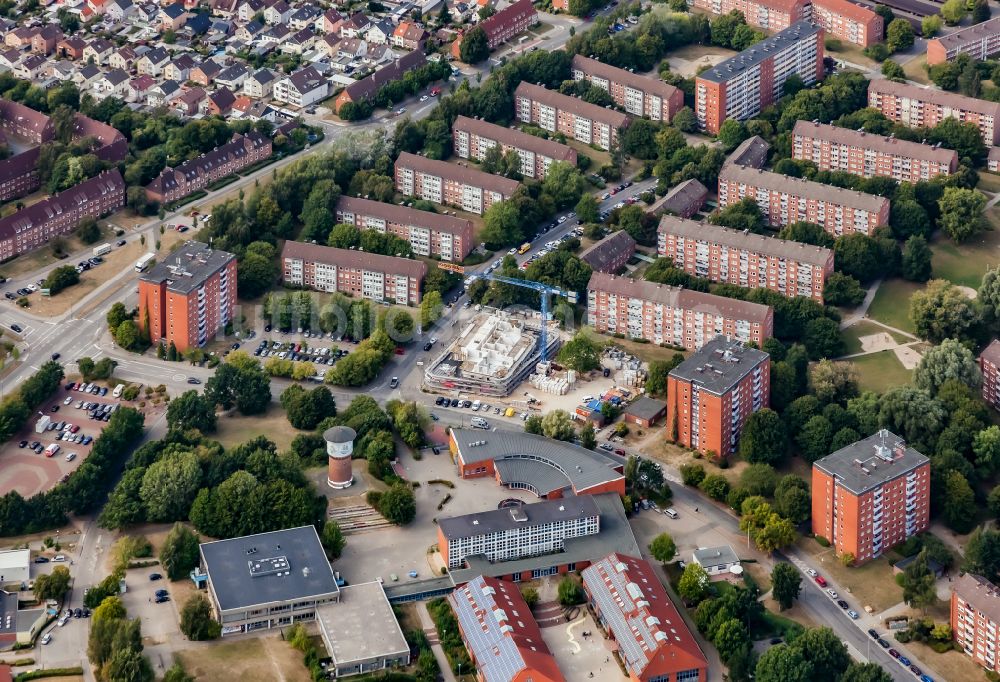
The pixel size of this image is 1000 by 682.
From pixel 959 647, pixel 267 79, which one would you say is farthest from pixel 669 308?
pixel 267 79

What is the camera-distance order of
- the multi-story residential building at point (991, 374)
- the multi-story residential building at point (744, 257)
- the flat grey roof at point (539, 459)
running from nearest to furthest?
the flat grey roof at point (539, 459) < the multi-story residential building at point (991, 374) < the multi-story residential building at point (744, 257)

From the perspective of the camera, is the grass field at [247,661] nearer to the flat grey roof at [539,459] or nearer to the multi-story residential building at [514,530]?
the multi-story residential building at [514,530]

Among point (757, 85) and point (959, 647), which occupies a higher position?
point (757, 85)

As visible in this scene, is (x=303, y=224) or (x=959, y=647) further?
(x=303, y=224)

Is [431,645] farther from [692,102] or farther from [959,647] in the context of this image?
[692,102]

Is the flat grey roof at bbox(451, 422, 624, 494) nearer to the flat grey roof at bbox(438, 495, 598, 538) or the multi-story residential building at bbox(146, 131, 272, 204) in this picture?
the flat grey roof at bbox(438, 495, 598, 538)

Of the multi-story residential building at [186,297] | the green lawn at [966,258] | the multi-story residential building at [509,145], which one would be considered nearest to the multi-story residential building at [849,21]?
the green lawn at [966,258]

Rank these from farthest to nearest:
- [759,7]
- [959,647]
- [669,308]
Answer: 1. [759,7]
2. [669,308]
3. [959,647]

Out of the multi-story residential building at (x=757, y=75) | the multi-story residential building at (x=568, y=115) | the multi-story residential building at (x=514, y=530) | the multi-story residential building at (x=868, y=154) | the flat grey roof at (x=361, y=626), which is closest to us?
the flat grey roof at (x=361, y=626)
